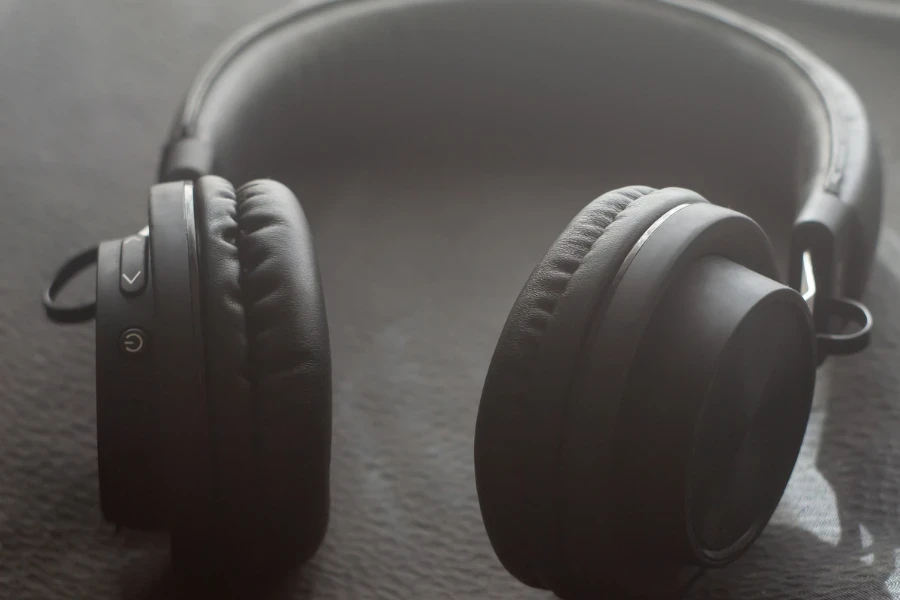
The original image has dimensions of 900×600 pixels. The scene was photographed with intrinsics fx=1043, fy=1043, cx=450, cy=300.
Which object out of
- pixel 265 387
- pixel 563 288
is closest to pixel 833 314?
pixel 563 288

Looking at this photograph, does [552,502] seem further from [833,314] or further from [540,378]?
[833,314]

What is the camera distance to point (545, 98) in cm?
161

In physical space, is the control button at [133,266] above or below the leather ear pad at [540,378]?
above

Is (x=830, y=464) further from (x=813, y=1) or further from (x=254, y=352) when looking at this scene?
(x=813, y=1)

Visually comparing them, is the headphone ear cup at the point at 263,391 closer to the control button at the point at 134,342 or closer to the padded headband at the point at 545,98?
the control button at the point at 134,342

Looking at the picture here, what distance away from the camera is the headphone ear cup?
0.80 m

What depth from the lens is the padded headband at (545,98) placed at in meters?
1.31

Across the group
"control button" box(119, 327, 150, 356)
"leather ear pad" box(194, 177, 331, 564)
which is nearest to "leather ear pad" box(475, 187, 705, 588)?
"leather ear pad" box(194, 177, 331, 564)

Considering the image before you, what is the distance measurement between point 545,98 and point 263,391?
Answer: 933mm

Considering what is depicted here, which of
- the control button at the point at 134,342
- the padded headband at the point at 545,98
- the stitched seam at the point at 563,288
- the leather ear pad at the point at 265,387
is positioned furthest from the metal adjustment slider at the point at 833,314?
the control button at the point at 134,342

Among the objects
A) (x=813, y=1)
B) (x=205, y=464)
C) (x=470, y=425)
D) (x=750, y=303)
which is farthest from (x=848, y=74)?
(x=205, y=464)

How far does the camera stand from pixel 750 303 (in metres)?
0.80

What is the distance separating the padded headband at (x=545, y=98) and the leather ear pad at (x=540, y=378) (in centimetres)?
50

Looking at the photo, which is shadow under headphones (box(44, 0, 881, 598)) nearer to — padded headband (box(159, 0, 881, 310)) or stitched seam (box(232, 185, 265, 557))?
stitched seam (box(232, 185, 265, 557))
